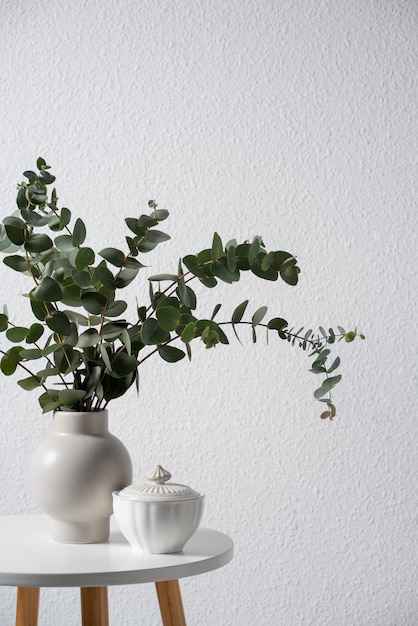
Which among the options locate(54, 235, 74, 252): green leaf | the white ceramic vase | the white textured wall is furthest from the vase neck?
the white textured wall

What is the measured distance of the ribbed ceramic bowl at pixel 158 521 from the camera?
0.86m

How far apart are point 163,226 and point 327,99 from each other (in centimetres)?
41

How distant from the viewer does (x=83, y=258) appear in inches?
35.0

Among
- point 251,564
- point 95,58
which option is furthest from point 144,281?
point 251,564

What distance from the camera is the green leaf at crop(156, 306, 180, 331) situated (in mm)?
896

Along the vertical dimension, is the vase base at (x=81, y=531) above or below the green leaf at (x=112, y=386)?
below

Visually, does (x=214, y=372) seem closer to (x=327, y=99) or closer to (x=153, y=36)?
(x=327, y=99)

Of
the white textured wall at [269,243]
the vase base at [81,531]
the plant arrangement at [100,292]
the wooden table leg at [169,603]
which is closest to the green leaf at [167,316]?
the plant arrangement at [100,292]

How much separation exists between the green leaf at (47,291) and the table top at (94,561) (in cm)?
30

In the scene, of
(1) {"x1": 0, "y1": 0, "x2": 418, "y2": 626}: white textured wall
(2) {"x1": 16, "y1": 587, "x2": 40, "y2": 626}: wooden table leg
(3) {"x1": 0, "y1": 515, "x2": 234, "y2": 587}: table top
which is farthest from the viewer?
(1) {"x1": 0, "y1": 0, "x2": 418, "y2": 626}: white textured wall

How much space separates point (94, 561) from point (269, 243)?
788 millimetres

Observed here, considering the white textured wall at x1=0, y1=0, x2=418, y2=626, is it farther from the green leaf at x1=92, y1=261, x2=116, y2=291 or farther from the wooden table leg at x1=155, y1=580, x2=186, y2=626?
the green leaf at x1=92, y1=261, x2=116, y2=291

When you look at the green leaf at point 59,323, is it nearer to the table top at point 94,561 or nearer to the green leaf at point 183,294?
A: the green leaf at point 183,294

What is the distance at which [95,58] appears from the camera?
1.59 m
